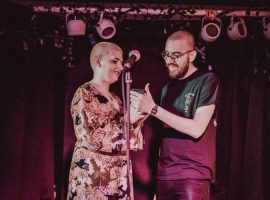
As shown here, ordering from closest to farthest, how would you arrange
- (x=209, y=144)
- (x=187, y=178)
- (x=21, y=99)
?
(x=187, y=178) < (x=209, y=144) < (x=21, y=99)

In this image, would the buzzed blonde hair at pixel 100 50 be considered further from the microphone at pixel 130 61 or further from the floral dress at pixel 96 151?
the microphone at pixel 130 61

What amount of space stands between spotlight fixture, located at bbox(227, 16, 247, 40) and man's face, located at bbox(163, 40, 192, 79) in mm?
442

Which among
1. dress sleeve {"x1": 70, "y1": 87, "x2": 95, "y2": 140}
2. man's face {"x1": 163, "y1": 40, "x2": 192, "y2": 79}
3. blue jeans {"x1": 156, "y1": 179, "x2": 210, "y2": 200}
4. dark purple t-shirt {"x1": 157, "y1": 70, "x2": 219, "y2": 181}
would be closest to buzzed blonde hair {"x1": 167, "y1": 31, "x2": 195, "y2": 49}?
man's face {"x1": 163, "y1": 40, "x2": 192, "y2": 79}

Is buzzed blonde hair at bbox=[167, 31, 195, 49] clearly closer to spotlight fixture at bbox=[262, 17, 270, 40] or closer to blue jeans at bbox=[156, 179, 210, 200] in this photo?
spotlight fixture at bbox=[262, 17, 270, 40]

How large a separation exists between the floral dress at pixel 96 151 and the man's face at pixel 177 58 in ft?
2.17

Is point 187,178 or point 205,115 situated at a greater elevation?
point 205,115

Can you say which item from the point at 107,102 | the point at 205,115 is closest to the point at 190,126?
the point at 205,115

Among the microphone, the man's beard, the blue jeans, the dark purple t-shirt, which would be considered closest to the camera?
the microphone

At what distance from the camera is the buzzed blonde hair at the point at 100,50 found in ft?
15.2

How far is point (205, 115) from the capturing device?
13.5 ft

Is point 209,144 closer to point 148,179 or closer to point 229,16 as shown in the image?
point 148,179

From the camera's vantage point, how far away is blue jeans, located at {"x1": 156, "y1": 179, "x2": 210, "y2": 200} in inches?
156

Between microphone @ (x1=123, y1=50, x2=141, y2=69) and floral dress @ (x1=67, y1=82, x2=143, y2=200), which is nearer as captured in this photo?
microphone @ (x1=123, y1=50, x2=141, y2=69)

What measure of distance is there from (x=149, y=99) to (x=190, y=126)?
16.4 inches
